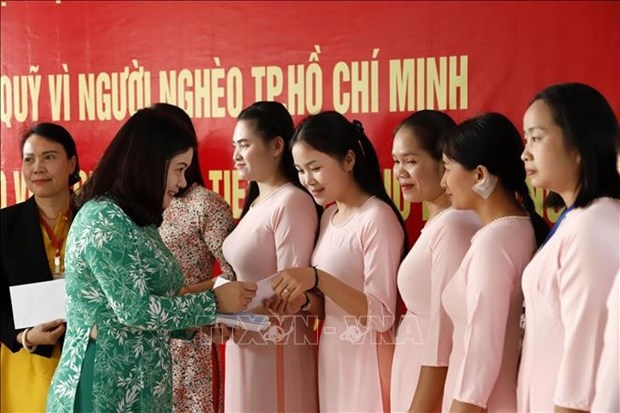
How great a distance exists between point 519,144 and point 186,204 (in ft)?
5.09

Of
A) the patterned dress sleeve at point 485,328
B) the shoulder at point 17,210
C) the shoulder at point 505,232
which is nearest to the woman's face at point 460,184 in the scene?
the shoulder at point 505,232

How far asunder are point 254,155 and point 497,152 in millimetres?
1108

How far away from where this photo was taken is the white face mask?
271cm

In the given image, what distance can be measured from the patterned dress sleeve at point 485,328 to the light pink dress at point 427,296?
308 millimetres

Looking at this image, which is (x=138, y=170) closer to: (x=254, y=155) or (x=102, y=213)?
(x=102, y=213)

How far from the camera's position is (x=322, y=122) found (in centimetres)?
331

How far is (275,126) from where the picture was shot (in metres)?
3.57

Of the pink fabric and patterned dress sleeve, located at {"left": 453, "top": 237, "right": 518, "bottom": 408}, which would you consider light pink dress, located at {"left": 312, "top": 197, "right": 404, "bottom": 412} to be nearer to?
the pink fabric

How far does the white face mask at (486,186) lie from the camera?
2715mm

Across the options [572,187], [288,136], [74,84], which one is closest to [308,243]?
[288,136]

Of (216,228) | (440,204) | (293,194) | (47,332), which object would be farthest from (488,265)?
(47,332)

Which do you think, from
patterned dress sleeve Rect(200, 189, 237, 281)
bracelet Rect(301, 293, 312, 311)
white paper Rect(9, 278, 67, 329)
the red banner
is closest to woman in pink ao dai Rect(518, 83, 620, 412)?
bracelet Rect(301, 293, 312, 311)

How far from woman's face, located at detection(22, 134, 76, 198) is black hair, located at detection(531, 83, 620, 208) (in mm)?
2112

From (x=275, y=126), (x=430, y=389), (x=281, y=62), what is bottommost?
(x=430, y=389)
